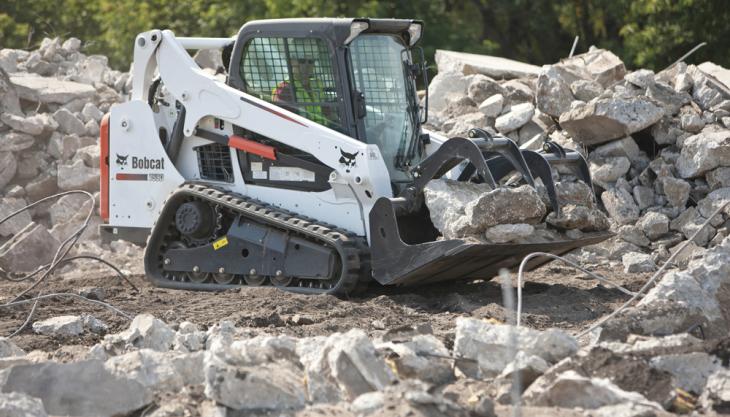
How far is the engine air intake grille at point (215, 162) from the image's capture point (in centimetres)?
1048

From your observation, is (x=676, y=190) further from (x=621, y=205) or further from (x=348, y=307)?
(x=348, y=307)

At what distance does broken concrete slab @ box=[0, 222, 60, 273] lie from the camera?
12109 millimetres

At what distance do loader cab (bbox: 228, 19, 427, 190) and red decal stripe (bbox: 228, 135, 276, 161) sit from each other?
1.20 feet

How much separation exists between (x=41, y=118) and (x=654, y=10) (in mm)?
10816

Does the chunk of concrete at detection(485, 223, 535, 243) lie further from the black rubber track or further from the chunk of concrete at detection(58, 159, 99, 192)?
the chunk of concrete at detection(58, 159, 99, 192)

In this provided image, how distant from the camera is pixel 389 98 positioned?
10148mm

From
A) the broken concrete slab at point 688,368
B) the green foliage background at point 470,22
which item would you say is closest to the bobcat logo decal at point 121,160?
the broken concrete slab at point 688,368

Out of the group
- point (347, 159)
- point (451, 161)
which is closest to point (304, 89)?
point (347, 159)

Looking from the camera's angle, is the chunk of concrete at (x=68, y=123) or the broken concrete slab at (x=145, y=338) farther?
the chunk of concrete at (x=68, y=123)

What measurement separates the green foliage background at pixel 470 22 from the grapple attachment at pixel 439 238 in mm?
11296

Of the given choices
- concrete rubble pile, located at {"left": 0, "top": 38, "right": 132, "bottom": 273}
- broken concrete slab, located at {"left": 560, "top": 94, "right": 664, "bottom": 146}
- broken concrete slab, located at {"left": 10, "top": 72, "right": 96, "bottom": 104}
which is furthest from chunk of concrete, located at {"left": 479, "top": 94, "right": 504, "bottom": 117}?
broken concrete slab, located at {"left": 10, "top": 72, "right": 96, "bottom": 104}

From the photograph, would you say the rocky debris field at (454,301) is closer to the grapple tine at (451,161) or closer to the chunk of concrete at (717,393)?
the chunk of concrete at (717,393)

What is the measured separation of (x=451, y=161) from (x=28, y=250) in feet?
16.8

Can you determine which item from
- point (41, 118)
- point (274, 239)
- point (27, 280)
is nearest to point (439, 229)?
point (274, 239)
